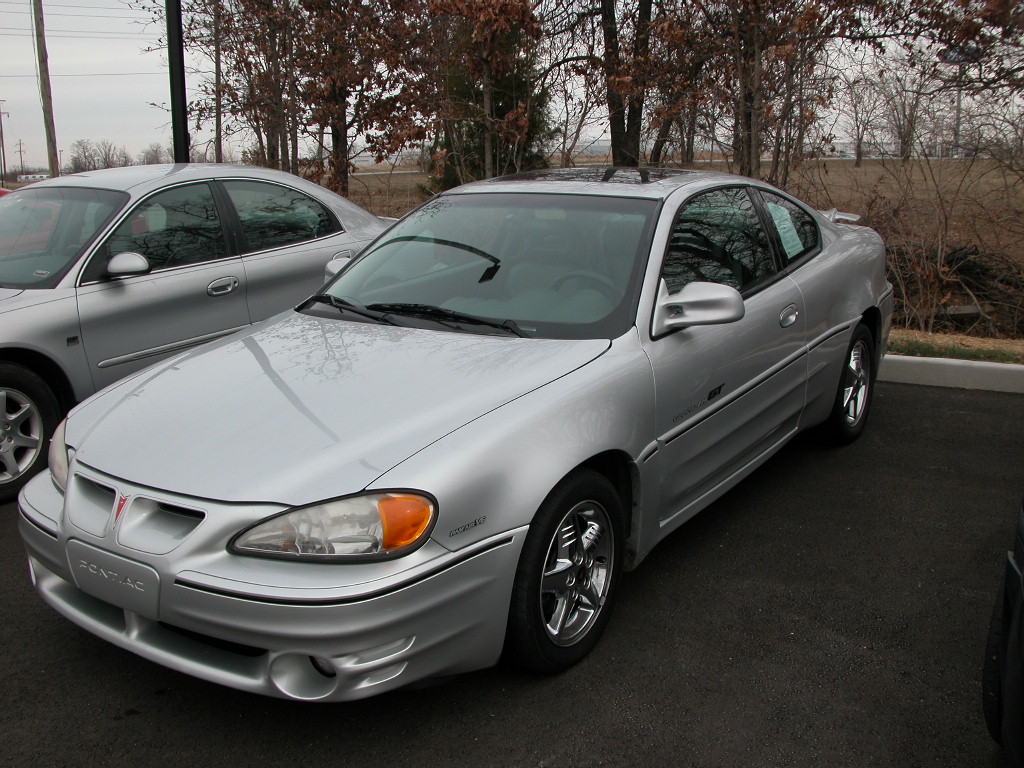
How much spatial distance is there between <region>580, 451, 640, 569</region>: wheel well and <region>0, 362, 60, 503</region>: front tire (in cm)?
304

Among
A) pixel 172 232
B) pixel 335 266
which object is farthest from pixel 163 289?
pixel 335 266

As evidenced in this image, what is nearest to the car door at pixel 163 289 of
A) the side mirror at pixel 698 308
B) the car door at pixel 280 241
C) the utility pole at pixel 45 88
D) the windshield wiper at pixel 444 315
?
the car door at pixel 280 241

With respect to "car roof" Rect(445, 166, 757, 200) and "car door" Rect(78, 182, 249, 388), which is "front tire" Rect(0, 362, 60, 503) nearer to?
"car door" Rect(78, 182, 249, 388)

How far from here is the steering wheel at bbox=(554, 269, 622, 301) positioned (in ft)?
12.0

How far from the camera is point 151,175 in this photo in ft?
18.6

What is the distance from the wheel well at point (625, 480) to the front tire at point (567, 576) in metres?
0.10

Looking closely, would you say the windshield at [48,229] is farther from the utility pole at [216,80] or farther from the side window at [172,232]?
the utility pole at [216,80]

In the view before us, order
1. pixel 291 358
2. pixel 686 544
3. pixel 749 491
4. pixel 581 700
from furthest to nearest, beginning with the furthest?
1. pixel 749 491
2. pixel 686 544
3. pixel 291 358
4. pixel 581 700

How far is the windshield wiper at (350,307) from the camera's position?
3.81m

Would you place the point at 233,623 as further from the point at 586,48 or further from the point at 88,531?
the point at 586,48

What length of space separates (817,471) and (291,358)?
2962 millimetres

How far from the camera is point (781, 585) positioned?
12.5 feet

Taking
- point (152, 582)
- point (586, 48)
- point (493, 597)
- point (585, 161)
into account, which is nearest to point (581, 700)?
point (493, 597)

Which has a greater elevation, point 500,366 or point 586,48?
point 586,48
